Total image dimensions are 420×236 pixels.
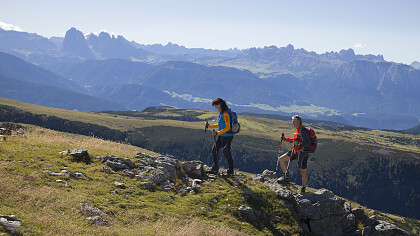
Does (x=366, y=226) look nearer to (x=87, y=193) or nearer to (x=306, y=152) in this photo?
(x=306, y=152)

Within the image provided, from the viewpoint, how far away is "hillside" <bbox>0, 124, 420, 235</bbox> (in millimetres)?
11016

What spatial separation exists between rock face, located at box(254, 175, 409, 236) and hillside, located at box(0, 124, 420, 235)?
9.5 inches

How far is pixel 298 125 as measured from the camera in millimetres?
18125

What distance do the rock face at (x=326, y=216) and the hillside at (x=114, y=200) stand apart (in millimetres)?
242

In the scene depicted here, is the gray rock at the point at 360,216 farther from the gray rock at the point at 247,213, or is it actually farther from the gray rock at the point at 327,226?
the gray rock at the point at 247,213

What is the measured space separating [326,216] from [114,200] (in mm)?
11769

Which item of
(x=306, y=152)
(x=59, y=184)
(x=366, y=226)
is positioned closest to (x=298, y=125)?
(x=306, y=152)

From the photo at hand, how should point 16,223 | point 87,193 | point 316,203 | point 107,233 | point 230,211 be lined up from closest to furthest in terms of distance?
point 16,223 < point 107,233 < point 87,193 < point 230,211 < point 316,203

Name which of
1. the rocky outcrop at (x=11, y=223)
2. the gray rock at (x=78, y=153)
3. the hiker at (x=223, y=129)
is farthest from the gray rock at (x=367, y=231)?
the rocky outcrop at (x=11, y=223)

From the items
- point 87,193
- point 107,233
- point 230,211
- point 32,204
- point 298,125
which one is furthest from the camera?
point 298,125

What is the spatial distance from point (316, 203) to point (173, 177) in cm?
865

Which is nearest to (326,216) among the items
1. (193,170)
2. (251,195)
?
(251,195)

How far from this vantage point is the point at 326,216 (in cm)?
1664

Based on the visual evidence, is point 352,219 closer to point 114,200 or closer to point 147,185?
point 147,185
